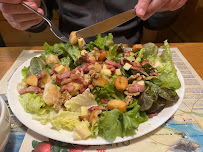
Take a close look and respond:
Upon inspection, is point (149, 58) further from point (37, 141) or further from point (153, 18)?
point (37, 141)

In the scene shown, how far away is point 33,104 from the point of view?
1035 millimetres

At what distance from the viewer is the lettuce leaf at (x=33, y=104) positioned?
103 centimetres

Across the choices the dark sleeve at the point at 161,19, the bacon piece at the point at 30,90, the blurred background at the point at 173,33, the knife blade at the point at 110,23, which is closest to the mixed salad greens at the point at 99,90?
the bacon piece at the point at 30,90

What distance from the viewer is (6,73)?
1.58m

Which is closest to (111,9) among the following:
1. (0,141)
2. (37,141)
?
(37,141)

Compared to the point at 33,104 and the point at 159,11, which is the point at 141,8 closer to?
the point at 159,11

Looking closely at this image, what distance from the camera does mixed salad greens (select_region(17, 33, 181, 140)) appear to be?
0.96 meters

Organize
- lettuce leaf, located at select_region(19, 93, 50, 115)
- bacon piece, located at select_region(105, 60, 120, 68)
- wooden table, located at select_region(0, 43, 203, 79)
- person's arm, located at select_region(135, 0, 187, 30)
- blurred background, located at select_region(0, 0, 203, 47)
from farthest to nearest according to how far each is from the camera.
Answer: blurred background, located at select_region(0, 0, 203, 47) → wooden table, located at select_region(0, 43, 203, 79) → bacon piece, located at select_region(105, 60, 120, 68) → person's arm, located at select_region(135, 0, 187, 30) → lettuce leaf, located at select_region(19, 93, 50, 115)

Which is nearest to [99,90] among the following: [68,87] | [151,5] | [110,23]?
[68,87]

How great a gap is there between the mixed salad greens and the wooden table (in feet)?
1.54

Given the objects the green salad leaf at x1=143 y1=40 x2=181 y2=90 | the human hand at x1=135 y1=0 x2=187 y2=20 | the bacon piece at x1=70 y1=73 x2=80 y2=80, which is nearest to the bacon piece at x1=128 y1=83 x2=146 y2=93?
the green salad leaf at x1=143 y1=40 x2=181 y2=90

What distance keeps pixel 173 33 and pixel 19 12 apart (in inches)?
120

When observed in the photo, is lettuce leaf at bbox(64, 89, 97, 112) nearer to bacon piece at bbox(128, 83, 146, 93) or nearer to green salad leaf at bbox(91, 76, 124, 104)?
green salad leaf at bbox(91, 76, 124, 104)

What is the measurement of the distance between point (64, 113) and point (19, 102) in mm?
319
